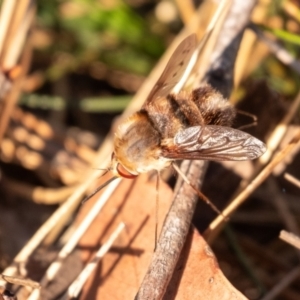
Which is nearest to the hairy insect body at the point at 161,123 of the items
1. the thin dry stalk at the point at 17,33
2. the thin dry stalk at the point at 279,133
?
the thin dry stalk at the point at 279,133

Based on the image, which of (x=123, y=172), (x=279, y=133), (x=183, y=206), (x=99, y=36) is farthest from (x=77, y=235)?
(x=99, y=36)

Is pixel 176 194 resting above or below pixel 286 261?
above

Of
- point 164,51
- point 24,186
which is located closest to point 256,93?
point 164,51

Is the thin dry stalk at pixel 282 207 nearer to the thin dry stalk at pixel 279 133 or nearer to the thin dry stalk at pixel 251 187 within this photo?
the thin dry stalk at pixel 279 133

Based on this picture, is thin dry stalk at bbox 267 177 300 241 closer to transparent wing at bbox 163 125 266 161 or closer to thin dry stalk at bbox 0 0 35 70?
transparent wing at bbox 163 125 266 161

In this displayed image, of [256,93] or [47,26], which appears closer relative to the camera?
[256,93]

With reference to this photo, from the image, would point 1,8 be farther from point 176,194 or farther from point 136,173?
point 176,194

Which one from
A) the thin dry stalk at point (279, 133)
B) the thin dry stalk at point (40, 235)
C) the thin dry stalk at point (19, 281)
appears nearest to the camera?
the thin dry stalk at point (19, 281)

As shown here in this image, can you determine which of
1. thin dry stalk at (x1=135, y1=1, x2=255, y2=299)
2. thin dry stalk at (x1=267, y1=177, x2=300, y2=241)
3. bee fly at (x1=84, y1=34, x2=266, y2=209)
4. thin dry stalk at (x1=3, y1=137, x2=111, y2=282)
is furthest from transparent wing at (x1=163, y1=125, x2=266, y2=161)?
thin dry stalk at (x1=267, y1=177, x2=300, y2=241)
